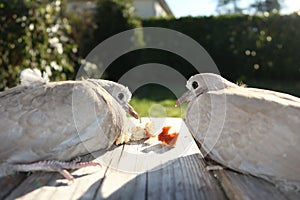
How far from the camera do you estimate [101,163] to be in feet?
7.03

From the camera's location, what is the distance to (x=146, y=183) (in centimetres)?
175

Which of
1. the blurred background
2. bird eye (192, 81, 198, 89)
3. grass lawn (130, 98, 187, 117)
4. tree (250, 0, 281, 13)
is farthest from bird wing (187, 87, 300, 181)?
A: tree (250, 0, 281, 13)

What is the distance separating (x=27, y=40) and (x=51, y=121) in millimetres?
4085

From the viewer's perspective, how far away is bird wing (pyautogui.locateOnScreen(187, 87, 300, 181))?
1.78 metres

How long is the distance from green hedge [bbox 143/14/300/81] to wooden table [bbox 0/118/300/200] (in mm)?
10830

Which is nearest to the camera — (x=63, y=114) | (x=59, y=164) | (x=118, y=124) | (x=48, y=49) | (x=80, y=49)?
(x=59, y=164)

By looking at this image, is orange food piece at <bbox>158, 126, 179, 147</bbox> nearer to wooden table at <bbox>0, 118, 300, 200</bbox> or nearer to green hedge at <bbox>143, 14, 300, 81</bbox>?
wooden table at <bbox>0, 118, 300, 200</bbox>

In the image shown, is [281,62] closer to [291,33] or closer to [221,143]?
[291,33]

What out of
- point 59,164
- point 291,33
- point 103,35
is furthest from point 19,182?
point 291,33

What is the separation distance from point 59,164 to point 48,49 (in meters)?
4.85

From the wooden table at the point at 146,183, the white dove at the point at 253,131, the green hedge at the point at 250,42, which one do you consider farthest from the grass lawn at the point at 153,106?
the wooden table at the point at 146,183

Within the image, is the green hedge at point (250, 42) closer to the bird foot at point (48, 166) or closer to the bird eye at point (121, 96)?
the bird eye at point (121, 96)

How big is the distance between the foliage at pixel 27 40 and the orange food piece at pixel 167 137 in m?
3.22

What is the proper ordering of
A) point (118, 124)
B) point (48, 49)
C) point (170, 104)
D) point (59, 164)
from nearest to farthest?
point (59, 164)
point (118, 124)
point (48, 49)
point (170, 104)
